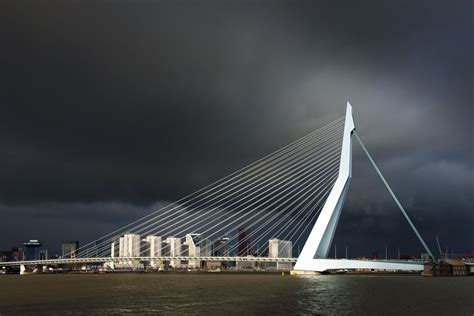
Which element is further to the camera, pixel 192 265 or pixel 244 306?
pixel 192 265

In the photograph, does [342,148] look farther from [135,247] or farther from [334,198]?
[135,247]

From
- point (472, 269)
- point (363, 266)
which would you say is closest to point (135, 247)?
point (472, 269)

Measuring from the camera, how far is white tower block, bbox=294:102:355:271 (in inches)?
1982

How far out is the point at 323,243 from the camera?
171ft

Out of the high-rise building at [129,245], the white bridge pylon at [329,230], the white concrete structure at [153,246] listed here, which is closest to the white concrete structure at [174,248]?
the white concrete structure at [153,246]

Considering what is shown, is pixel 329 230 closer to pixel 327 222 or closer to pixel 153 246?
pixel 327 222

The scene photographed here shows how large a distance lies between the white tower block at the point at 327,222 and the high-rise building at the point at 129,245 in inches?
4503

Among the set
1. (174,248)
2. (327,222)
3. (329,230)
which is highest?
(327,222)

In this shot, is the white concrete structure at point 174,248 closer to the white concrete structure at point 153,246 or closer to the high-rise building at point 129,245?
the white concrete structure at point 153,246

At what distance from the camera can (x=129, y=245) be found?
162 metres

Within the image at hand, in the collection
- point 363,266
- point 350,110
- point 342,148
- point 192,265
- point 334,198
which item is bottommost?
point 192,265

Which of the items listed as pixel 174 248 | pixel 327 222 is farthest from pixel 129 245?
pixel 327 222

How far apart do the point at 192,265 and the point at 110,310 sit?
142 metres

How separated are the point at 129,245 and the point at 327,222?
123 meters
